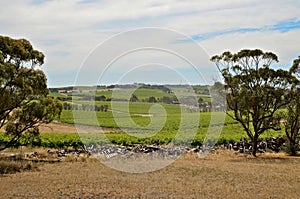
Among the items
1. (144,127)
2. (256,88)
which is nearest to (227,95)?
(256,88)

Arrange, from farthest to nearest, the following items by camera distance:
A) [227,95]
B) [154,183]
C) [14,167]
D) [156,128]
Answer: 1. [156,128]
2. [227,95]
3. [14,167]
4. [154,183]

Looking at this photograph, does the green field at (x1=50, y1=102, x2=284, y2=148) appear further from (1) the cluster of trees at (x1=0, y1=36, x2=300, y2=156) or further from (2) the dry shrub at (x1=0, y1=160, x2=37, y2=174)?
(2) the dry shrub at (x1=0, y1=160, x2=37, y2=174)

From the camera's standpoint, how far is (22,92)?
947 inches

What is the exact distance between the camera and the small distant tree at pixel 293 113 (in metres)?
32.3

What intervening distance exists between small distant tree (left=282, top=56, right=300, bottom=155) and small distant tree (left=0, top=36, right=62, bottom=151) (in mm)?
18009

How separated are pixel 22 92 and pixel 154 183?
35.4 feet

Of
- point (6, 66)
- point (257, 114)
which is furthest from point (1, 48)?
point (257, 114)

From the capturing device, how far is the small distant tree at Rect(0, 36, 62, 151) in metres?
23.2

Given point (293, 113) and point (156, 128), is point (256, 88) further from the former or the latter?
point (156, 128)

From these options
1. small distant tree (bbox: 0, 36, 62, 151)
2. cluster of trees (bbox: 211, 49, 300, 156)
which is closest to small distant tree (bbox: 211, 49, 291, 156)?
cluster of trees (bbox: 211, 49, 300, 156)

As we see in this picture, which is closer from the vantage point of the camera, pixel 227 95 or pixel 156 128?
pixel 227 95

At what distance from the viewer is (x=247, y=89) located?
31906mm

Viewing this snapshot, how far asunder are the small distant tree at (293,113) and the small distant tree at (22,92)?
59.1 ft

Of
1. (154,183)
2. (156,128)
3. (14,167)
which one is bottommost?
(14,167)
